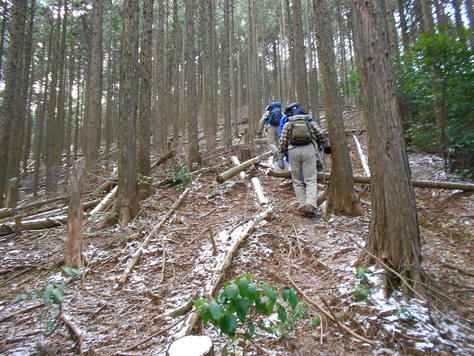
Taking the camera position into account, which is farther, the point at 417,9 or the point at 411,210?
the point at 417,9

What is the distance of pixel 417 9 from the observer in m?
11.9

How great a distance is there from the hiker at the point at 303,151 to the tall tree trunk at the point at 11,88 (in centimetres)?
849

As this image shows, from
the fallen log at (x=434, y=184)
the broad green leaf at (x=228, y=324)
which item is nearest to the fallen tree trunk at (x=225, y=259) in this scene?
the broad green leaf at (x=228, y=324)

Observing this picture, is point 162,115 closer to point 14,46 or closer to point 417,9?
point 14,46

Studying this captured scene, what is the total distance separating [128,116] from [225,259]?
4.21 metres

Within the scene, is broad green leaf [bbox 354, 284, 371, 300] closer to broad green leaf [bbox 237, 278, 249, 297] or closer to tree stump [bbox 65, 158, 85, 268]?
broad green leaf [bbox 237, 278, 249, 297]

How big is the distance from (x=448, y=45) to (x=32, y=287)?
28.6 feet

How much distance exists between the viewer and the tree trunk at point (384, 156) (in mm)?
3070

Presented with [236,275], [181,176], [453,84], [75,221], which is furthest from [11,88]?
[453,84]

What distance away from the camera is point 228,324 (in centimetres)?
189

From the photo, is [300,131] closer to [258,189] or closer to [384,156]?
[258,189]

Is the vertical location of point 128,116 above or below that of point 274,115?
below

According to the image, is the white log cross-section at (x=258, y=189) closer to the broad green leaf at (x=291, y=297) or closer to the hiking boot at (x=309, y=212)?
the hiking boot at (x=309, y=212)

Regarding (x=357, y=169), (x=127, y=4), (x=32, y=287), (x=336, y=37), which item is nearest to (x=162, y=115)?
(x=127, y=4)
